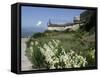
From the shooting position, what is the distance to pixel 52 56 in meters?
2.58

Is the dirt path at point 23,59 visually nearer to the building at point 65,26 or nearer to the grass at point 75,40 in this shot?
the grass at point 75,40

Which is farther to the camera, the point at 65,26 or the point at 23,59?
the point at 65,26

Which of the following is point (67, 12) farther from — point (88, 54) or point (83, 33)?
point (88, 54)

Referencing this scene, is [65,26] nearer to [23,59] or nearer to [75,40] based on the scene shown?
[75,40]

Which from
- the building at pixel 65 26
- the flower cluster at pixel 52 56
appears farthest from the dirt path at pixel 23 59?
the building at pixel 65 26

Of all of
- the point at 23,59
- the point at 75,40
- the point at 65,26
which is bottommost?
the point at 23,59

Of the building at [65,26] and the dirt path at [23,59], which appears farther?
the building at [65,26]

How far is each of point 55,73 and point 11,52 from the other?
18.8 inches

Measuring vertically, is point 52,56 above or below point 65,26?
below

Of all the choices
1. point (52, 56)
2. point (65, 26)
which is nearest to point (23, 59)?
point (52, 56)

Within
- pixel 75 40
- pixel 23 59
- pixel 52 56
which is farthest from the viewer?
pixel 75 40

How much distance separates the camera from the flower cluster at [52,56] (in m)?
2.51

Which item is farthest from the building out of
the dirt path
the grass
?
the dirt path

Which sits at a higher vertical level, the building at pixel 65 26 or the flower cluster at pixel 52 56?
the building at pixel 65 26
